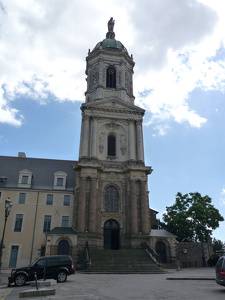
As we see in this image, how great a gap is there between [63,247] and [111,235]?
22.6ft

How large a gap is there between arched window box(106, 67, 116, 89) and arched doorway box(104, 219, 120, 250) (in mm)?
23998

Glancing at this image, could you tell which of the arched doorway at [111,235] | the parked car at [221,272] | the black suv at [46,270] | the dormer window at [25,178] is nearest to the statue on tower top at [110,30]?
the dormer window at [25,178]

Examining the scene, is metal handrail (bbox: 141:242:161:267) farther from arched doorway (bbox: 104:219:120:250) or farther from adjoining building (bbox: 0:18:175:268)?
arched doorway (bbox: 104:219:120:250)

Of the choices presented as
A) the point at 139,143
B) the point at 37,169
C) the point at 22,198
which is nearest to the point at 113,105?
the point at 139,143

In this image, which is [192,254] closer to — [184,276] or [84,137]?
[184,276]

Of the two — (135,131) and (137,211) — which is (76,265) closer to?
(137,211)

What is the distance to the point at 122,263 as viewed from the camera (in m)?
29.1

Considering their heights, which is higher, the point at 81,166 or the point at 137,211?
the point at 81,166

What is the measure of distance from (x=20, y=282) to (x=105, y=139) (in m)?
26.9

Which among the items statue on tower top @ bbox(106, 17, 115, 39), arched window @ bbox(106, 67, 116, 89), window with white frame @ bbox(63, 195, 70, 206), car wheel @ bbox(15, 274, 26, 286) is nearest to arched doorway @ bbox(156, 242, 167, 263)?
window with white frame @ bbox(63, 195, 70, 206)

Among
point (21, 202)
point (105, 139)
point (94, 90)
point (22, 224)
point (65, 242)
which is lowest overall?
point (65, 242)

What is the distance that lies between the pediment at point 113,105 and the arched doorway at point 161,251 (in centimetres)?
2103

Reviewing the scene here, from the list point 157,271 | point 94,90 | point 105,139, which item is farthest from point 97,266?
point 94,90

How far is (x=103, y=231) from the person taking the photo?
36344 mm
